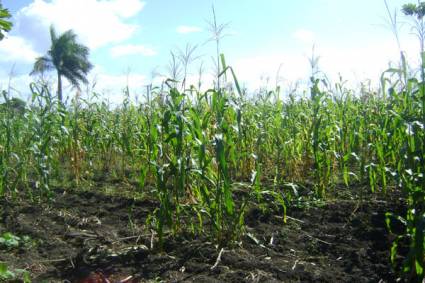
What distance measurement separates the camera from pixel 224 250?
3344 mm

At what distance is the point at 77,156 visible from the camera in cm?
617

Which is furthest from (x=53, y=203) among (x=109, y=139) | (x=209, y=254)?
(x=209, y=254)

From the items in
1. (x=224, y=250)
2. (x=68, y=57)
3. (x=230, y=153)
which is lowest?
(x=224, y=250)

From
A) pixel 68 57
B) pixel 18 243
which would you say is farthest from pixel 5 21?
pixel 68 57

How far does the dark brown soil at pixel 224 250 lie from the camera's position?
3.01m

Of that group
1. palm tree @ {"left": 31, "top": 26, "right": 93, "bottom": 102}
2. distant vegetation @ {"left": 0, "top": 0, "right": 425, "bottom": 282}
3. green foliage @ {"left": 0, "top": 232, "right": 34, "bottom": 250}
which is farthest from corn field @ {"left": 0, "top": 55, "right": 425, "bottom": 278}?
palm tree @ {"left": 31, "top": 26, "right": 93, "bottom": 102}

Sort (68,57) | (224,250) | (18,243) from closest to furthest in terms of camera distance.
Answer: (224,250) → (18,243) → (68,57)

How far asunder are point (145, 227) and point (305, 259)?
4.83 ft

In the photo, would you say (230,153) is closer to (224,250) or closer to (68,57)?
(224,250)

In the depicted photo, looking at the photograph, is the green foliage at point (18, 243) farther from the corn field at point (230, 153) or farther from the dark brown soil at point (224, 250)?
the corn field at point (230, 153)

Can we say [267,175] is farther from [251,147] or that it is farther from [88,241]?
[88,241]

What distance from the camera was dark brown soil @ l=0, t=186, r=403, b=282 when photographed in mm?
3014

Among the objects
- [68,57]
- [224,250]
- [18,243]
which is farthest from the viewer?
[68,57]

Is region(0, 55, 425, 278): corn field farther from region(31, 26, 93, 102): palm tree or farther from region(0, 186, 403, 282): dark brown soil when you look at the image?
region(31, 26, 93, 102): palm tree
